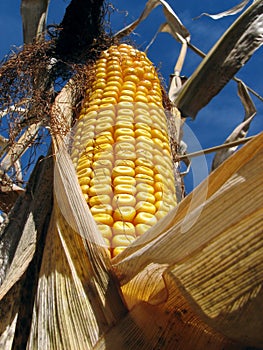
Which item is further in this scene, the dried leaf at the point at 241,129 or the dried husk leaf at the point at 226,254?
the dried leaf at the point at 241,129

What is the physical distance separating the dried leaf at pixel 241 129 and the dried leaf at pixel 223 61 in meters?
0.55

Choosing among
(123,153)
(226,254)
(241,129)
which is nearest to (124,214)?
(123,153)

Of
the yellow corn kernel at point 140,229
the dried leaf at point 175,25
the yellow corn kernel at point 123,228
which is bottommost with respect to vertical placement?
the yellow corn kernel at point 140,229

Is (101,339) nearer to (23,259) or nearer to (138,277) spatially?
(138,277)

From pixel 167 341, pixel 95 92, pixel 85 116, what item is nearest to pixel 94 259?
pixel 167 341

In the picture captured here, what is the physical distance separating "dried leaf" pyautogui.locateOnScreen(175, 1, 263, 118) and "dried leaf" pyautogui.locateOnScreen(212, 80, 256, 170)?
55cm

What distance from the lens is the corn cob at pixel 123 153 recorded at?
1263 mm

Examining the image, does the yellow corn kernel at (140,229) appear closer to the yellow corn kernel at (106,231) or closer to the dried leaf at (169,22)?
the yellow corn kernel at (106,231)

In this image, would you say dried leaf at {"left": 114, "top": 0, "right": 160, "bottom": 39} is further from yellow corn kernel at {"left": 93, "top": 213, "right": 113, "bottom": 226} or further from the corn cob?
yellow corn kernel at {"left": 93, "top": 213, "right": 113, "bottom": 226}

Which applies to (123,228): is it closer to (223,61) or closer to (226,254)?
(226,254)

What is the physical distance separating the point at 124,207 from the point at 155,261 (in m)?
0.44

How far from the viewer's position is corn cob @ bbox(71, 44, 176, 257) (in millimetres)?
1263

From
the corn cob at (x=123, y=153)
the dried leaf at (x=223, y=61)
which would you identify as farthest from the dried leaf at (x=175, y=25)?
the corn cob at (x=123, y=153)

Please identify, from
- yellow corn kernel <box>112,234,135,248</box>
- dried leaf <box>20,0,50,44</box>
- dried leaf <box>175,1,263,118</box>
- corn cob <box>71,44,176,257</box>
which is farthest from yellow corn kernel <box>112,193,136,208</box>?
dried leaf <box>20,0,50,44</box>
